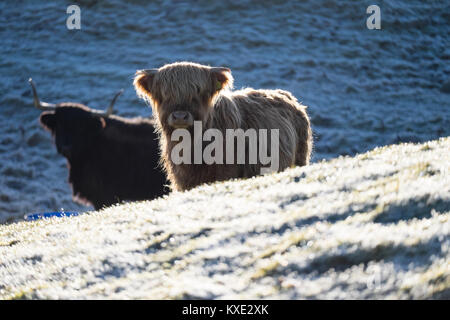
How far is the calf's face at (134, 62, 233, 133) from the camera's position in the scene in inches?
228

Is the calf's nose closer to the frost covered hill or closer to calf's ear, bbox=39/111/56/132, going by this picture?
the frost covered hill

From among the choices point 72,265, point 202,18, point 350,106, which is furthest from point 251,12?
point 72,265

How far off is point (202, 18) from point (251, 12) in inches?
72.9

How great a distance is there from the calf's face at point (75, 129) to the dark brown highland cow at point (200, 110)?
473cm

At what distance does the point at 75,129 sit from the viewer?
35.3ft

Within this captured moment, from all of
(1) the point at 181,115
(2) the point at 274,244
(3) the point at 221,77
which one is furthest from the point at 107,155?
(2) the point at 274,244

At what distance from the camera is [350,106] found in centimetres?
1848

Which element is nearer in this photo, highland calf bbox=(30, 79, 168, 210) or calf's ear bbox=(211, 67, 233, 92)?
calf's ear bbox=(211, 67, 233, 92)

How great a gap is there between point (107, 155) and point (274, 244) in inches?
329

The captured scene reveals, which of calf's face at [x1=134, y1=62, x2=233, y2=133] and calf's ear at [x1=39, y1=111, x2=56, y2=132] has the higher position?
calf's face at [x1=134, y1=62, x2=233, y2=133]

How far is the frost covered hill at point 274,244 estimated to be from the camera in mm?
2209

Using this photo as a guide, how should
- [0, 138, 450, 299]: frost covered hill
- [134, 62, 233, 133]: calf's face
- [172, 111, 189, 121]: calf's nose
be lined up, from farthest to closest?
1. [134, 62, 233, 133]: calf's face
2. [172, 111, 189, 121]: calf's nose
3. [0, 138, 450, 299]: frost covered hill

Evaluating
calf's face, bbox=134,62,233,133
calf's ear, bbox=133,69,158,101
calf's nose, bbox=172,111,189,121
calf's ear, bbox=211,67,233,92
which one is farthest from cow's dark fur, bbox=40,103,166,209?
calf's nose, bbox=172,111,189,121

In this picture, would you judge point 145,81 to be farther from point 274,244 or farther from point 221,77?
point 274,244
